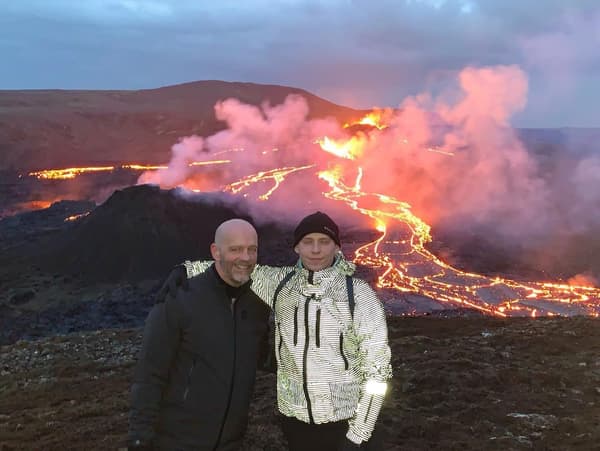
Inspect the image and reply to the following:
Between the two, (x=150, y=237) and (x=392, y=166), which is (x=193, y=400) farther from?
(x=392, y=166)

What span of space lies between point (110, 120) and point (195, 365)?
13244cm

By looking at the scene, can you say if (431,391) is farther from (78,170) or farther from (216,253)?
(78,170)

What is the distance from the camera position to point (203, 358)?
426 centimetres

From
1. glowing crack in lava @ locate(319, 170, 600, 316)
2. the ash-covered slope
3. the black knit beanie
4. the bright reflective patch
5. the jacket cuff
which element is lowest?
glowing crack in lava @ locate(319, 170, 600, 316)

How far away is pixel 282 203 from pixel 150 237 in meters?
17.5

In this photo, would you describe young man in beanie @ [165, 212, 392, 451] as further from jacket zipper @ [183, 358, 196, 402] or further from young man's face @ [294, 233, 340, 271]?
jacket zipper @ [183, 358, 196, 402]

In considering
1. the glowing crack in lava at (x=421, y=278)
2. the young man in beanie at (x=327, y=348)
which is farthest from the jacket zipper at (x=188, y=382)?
the glowing crack in lava at (x=421, y=278)

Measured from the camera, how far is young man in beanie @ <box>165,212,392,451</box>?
4328 millimetres

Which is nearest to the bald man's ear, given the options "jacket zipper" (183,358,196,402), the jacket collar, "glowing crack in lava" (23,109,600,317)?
the jacket collar

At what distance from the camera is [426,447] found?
10086 millimetres

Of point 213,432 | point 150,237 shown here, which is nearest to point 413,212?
point 150,237

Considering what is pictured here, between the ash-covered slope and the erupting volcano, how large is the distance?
20.6 ft

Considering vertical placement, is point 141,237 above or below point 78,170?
below

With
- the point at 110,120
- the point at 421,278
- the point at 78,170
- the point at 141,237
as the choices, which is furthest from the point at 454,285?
the point at 110,120
